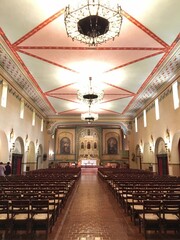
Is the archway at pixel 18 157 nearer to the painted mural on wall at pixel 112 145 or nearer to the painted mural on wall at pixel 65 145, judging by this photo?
the painted mural on wall at pixel 65 145

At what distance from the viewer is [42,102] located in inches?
742

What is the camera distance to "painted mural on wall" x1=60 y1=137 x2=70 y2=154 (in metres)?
29.5

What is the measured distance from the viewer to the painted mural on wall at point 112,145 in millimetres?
29716

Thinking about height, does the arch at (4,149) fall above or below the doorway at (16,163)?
above

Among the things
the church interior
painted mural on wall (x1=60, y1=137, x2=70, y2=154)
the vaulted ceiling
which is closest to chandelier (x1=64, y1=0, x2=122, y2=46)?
the church interior

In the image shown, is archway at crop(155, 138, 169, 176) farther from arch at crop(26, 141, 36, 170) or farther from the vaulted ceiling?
arch at crop(26, 141, 36, 170)

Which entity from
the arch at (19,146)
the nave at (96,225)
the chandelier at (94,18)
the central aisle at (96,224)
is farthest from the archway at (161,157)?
the chandelier at (94,18)

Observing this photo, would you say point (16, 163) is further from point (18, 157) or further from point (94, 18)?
point (94, 18)

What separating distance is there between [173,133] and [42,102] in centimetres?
1149

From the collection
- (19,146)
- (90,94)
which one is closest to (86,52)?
(90,94)

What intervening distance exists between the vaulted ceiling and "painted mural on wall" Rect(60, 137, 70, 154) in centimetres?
1357

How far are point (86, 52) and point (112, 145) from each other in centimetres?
2147

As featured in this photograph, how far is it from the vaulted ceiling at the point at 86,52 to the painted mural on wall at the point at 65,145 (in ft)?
44.5

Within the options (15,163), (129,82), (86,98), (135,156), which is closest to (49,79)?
(86,98)
